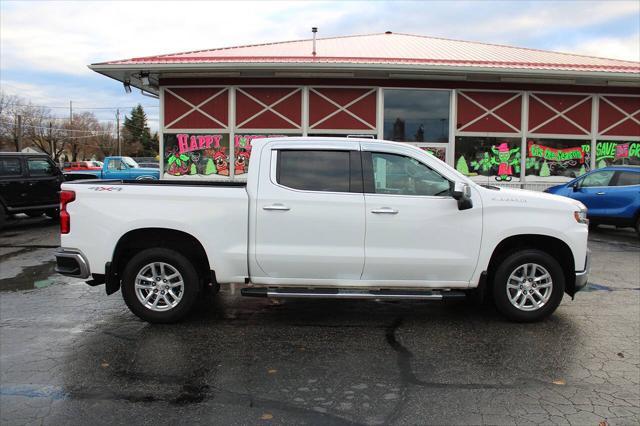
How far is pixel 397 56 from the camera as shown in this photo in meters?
15.3

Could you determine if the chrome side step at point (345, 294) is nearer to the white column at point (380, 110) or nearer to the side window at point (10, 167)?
the white column at point (380, 110)

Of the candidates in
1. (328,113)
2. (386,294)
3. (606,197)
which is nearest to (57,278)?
(386,294)

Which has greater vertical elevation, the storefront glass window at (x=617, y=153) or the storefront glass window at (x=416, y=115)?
the storefront glass window at (x=416, y=115)

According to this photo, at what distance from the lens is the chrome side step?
5297mm

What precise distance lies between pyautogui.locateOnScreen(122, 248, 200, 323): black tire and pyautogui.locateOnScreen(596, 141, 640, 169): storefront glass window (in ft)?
48.5

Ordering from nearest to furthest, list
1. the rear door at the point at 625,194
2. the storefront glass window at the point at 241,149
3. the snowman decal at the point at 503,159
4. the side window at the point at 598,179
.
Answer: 1. the rear door at the point at 625,194
2. the side window at the point at 598,179
3. the storefront glass window at the point at 241,149
4. the snowman decal at the point at 503,159

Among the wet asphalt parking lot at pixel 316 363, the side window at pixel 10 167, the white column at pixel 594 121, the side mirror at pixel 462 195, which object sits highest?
the white column at pixel 594 121

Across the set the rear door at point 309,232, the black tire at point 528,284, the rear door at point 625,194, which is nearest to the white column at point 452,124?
the rear door at point 625,194

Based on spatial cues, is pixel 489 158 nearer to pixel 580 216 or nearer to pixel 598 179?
pixel 598 179

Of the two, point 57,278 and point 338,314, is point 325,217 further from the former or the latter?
point 57,278

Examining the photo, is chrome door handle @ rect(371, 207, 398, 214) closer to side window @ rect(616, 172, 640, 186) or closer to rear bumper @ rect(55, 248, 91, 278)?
rear bumper @ rect(55, 248, 91, 278)

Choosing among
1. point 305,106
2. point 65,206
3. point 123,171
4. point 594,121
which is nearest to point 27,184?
point 305,106

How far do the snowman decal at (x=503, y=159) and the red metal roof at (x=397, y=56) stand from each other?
2510 millimetres

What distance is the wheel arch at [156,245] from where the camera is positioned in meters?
5.48
